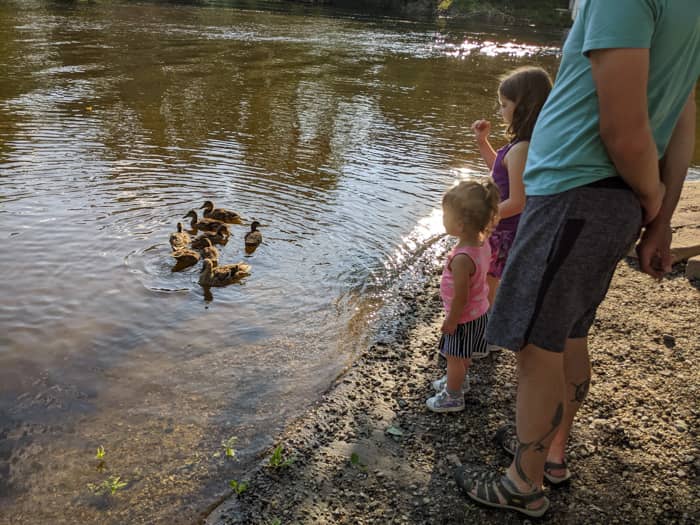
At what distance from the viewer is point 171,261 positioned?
6.80 meters

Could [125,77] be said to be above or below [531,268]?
below

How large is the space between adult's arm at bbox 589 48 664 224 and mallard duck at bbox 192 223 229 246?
5558 mm

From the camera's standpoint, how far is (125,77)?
17016 millimetres

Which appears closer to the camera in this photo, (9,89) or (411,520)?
(411,520)

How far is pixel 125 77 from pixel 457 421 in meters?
16.0

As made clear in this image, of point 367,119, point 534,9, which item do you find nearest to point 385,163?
point 367,119

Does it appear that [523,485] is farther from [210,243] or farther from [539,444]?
[210,243]

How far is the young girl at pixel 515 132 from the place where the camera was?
12.6ft

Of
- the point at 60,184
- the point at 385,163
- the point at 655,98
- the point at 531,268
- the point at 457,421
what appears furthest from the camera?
the point at 385,163

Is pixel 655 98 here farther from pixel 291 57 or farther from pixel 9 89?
pixel 291 57

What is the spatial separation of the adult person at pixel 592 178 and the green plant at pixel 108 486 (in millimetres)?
2269

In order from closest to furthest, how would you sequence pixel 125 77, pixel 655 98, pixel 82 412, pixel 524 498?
pixel 655 98
pixel 524 498
pixel 82 412
pixel 125 77

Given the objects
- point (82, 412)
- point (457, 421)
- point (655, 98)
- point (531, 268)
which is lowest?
point (82, 412)

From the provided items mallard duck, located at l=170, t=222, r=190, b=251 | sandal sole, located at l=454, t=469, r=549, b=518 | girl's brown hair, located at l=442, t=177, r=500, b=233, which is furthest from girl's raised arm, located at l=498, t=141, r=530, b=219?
mallard duck, located at l=170, t=222, r=190, b=251
